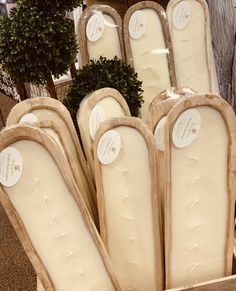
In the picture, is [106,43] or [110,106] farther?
[106,43]

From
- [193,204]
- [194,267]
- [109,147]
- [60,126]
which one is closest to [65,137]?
[60,126]

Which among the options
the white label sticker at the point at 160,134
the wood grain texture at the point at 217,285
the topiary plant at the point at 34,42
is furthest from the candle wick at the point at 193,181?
the topiary plant at the point at 34,42

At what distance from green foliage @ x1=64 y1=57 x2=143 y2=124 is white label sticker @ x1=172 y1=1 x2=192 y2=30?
299mm

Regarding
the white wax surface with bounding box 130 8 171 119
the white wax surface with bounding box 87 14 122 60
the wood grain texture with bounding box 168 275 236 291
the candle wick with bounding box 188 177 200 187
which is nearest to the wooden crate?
the wood grain texture with bounding box 168 275 236 291

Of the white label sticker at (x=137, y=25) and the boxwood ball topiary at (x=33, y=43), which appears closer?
the boxwood ball topiary at (x=33, y=43)

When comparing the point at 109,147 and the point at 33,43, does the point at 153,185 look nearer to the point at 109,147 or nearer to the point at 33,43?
the point at 109,147

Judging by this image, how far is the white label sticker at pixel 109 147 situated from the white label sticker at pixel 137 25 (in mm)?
550

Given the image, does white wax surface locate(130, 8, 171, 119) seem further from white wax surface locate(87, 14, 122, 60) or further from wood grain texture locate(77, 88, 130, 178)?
wood grain texture locate(77, 88, 130, 178)

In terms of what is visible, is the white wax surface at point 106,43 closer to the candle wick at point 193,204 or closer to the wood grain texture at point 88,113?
the wood grain texture at point 88,113

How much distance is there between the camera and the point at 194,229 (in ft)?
3.15

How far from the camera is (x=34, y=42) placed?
106cm

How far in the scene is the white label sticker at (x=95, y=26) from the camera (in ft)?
4.29

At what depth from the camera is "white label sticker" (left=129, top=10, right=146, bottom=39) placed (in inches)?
52.4

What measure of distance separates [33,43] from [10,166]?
1.29ft
